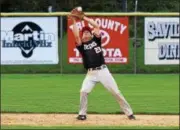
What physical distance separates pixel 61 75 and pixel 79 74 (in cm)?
81

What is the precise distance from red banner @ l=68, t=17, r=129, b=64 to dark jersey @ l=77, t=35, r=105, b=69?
11460 millimetres

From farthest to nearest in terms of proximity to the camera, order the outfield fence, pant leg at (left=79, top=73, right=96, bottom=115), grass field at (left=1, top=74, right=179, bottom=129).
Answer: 1. the outfield fence
2. grass field at (left=1, top=74, right=179, bottom=129)
3. pant leg at (left=79, top=73, right=96, bottom=115)

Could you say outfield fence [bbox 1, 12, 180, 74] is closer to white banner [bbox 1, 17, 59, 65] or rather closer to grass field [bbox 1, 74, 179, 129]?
white banner [bbox 1, 17, 59, 65]

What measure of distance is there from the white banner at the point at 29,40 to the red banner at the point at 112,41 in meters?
0.65

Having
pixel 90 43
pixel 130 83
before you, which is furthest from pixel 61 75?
pixel 90 43

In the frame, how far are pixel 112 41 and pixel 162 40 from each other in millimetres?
1967

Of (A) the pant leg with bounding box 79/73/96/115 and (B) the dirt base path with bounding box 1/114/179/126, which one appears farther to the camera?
(A) the pant leg with bounding box 79/73/96/115

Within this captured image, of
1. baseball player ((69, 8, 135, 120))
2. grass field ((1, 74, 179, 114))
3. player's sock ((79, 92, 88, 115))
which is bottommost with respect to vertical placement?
grass field ((1, 74, 179, 114))

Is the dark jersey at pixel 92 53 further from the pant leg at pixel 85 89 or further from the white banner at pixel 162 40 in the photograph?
the white banner at pixel 162 40

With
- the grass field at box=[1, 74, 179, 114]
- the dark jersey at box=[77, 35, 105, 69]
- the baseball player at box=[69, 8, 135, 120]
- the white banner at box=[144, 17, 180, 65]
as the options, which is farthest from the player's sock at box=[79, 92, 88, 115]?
the white banner at box=[144, 17, 180, 65]

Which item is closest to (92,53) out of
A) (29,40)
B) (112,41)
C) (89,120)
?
(89,120)

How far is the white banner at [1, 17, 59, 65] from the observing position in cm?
2322

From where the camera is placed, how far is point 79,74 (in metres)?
22.8

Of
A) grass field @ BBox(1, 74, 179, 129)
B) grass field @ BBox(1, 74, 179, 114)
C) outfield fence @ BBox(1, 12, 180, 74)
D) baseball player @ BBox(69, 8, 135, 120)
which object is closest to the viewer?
baseball player @ BBox(69, 8, 135, 120)
